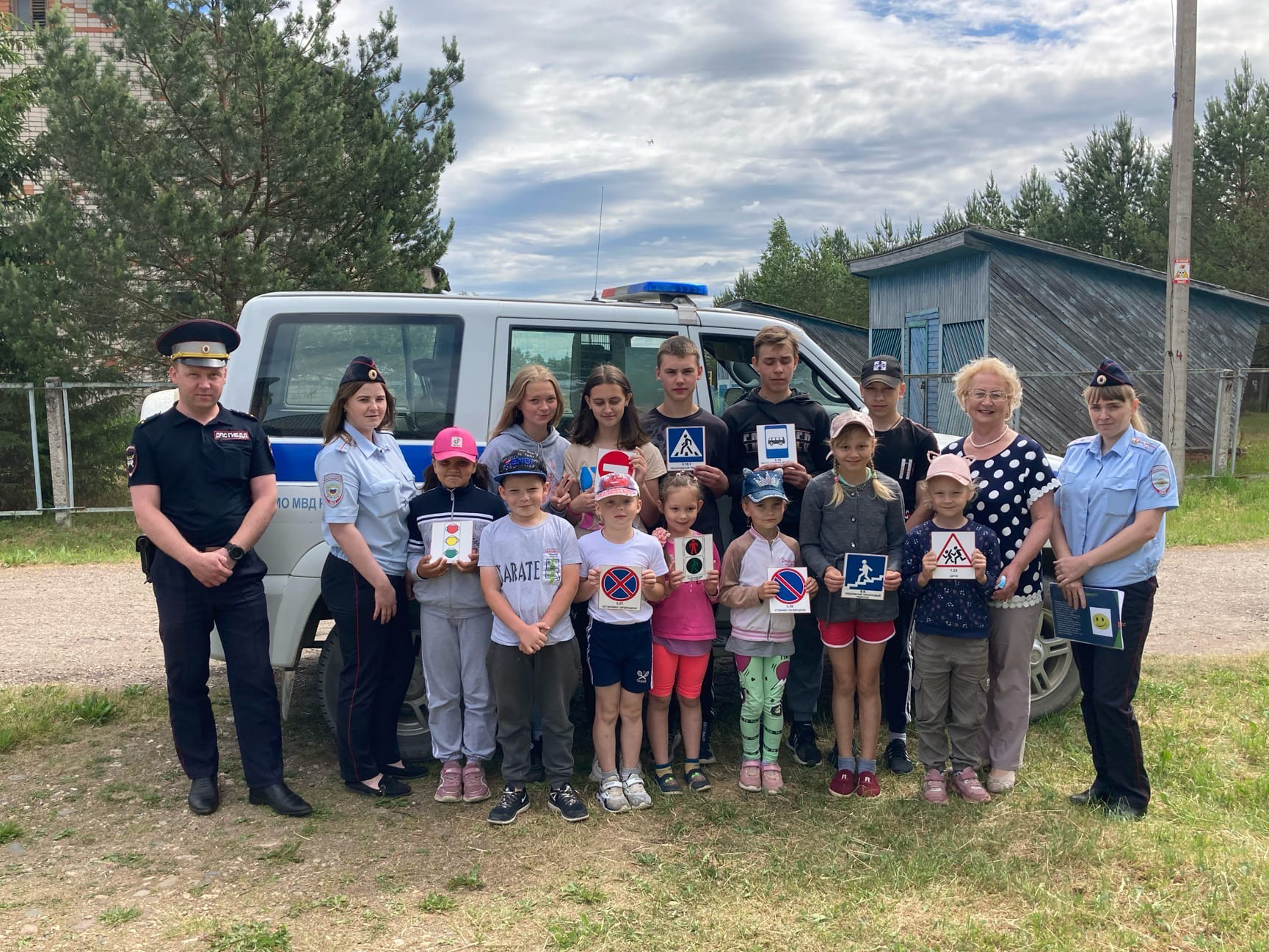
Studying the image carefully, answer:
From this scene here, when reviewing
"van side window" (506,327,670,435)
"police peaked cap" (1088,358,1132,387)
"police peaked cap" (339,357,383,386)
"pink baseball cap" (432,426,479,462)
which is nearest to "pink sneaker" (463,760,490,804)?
"pink baseball cap" (432,426,479,462)

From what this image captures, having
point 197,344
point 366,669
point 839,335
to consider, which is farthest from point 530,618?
point 839,335

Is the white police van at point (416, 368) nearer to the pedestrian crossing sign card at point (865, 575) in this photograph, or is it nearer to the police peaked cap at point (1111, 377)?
the pedestrian crossing sign card at point (865, 575)

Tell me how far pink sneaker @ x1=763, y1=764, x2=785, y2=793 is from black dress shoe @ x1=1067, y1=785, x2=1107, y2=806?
1.23 metres

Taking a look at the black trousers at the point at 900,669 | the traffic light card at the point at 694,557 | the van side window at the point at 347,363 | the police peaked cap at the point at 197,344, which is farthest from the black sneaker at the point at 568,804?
the police peaked cap at the point at 197,344

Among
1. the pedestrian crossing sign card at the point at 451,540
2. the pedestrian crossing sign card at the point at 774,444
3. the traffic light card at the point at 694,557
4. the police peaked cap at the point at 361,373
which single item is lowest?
the traffic light card at the point at 694,557

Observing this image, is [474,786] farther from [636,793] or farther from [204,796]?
[204,796]

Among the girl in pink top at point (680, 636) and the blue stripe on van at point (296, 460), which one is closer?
the girl in pink top at point (680, 636)

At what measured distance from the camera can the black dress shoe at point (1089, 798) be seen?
4102 mm

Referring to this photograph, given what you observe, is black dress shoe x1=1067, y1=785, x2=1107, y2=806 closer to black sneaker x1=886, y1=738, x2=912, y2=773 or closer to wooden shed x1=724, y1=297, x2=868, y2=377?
black sneaker x1=886, y1=738, x2=912, y2=773

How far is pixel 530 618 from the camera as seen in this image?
4.10 meters

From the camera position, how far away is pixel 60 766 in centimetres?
468

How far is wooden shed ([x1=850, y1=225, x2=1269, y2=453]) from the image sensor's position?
16.9 meters

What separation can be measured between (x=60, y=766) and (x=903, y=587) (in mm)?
4050

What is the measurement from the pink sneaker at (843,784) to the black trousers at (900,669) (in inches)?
19.0
